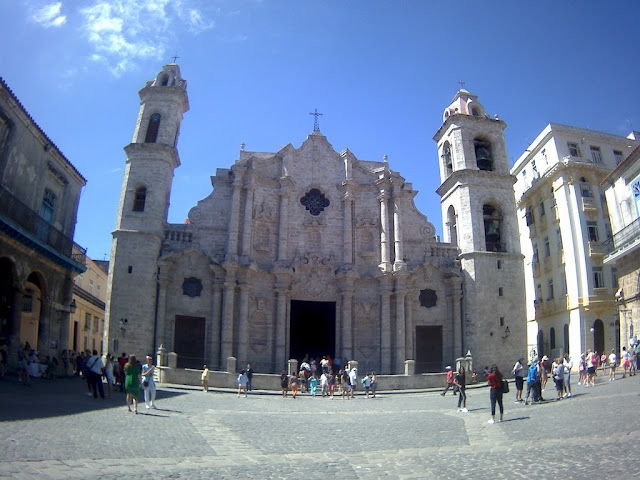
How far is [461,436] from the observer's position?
11.1m

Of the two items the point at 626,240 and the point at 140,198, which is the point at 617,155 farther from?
the point at 140,198

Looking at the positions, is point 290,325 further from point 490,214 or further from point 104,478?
point 104,478

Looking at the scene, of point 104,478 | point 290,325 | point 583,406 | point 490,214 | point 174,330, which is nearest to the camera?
point 104,478

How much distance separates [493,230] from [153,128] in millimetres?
20771

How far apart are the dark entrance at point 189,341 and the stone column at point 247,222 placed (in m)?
4.38

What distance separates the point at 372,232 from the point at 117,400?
18426 millimetres

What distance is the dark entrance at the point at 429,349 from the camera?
96.3 ft

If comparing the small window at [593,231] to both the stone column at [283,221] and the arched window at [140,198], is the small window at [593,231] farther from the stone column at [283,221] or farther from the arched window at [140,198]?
the arched window at [140,198]


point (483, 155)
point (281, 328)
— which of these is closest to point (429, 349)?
point (281, 328)

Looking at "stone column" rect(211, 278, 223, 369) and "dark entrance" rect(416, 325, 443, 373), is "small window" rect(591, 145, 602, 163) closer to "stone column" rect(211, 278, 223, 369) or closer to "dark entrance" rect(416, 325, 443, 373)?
"dark entrance" rect(416, 325, 443, 373)

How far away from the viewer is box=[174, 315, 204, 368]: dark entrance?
27359mm

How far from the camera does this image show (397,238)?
98.8 ft

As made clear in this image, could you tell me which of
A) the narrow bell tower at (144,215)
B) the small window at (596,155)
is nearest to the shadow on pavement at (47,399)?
the narrow bell tower at (144,215)

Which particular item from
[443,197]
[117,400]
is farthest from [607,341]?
[117,400]
